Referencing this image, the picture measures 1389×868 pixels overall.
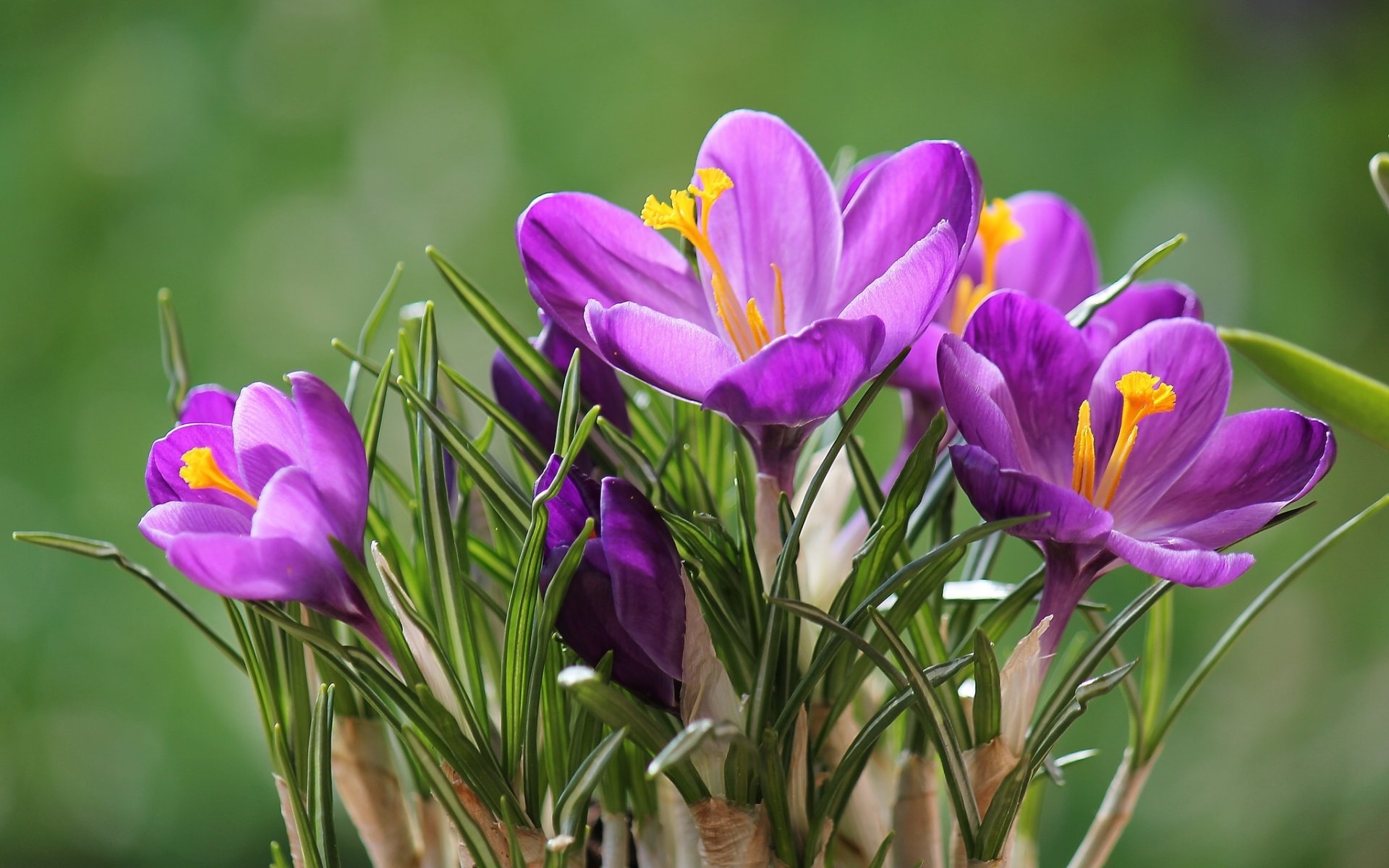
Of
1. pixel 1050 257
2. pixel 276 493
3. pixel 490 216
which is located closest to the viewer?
pixel 276 493

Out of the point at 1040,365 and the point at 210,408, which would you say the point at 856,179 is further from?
the point at 210,408

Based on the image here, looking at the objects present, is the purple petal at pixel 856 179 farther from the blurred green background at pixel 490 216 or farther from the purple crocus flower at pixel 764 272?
the blurred green background at pixel 490 216

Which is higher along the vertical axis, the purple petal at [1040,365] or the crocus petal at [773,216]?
the crocus petal at [773,216]

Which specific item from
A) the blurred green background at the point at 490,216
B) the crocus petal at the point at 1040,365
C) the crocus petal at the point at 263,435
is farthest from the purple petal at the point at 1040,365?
the blurred green background at the point at 490,216

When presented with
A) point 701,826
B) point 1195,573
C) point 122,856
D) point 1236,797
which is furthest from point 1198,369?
point 122,856

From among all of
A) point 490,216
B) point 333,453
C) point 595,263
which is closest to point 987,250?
point 595,263

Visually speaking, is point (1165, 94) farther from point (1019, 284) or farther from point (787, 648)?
point (787, 648)

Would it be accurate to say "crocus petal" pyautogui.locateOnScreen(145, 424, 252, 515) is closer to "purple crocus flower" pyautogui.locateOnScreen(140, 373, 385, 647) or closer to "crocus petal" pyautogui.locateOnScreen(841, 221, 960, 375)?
"purple crocus flower" pyautogui.locateOnScreen(140, 373, 385, 647)
